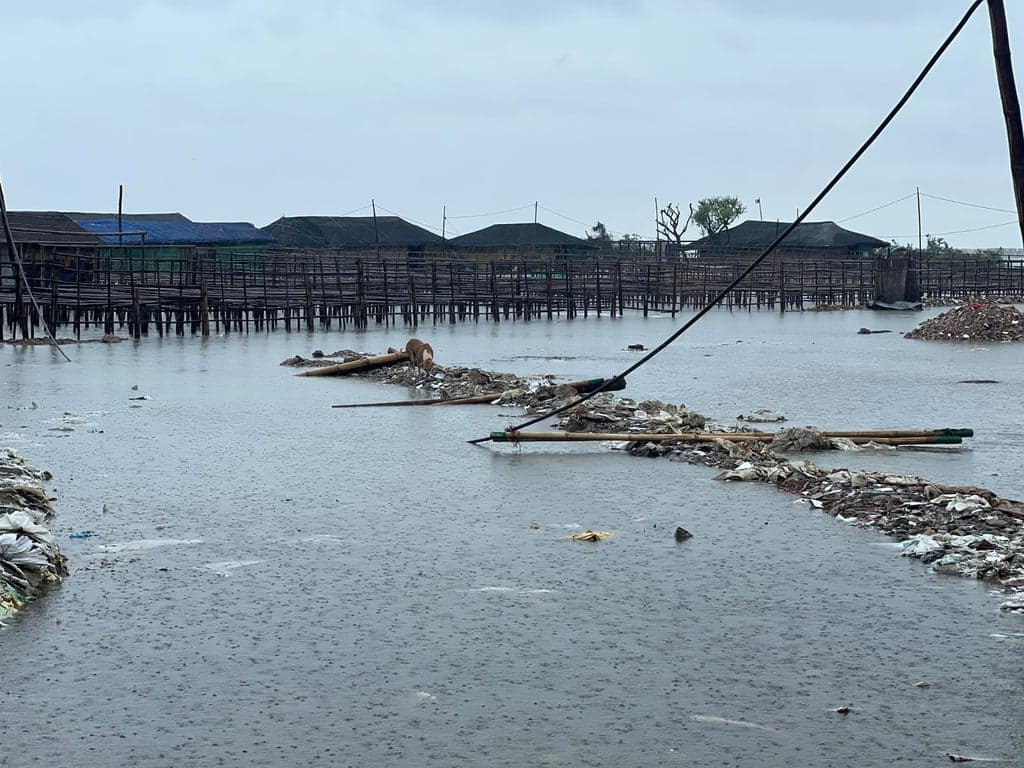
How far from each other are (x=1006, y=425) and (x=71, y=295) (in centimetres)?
2918

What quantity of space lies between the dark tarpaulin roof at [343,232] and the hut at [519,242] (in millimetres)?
2391

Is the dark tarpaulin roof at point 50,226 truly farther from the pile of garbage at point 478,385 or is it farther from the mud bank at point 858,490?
the mud bank at point 858,490

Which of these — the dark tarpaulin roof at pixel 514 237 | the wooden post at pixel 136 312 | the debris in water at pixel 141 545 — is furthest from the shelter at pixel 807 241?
the debris in water at pixel 141 545

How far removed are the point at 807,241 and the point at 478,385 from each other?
7066 cm

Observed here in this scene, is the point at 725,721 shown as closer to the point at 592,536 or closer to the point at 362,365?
the point at 592,536

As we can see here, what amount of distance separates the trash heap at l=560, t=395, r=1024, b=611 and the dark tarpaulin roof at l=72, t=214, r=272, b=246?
55.0 metres

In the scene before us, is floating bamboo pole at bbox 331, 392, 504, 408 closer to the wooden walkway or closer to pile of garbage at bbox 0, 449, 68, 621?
pile of garbage at bbox 0, 449, 68, 621

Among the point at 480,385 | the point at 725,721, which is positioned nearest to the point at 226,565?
the point at 725,721

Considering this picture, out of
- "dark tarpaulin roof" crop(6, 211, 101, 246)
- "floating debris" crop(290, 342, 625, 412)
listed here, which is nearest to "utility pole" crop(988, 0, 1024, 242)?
"floating debris" crop(290, 342, 625, 412)

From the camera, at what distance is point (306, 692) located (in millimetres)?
5980

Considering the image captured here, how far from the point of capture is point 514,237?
265 feet

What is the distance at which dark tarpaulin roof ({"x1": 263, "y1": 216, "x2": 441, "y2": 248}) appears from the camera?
77000mm

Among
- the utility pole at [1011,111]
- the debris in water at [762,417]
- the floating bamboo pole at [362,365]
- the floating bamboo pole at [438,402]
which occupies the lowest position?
the debris in water at [762,417]

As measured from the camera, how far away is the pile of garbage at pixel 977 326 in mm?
36188
